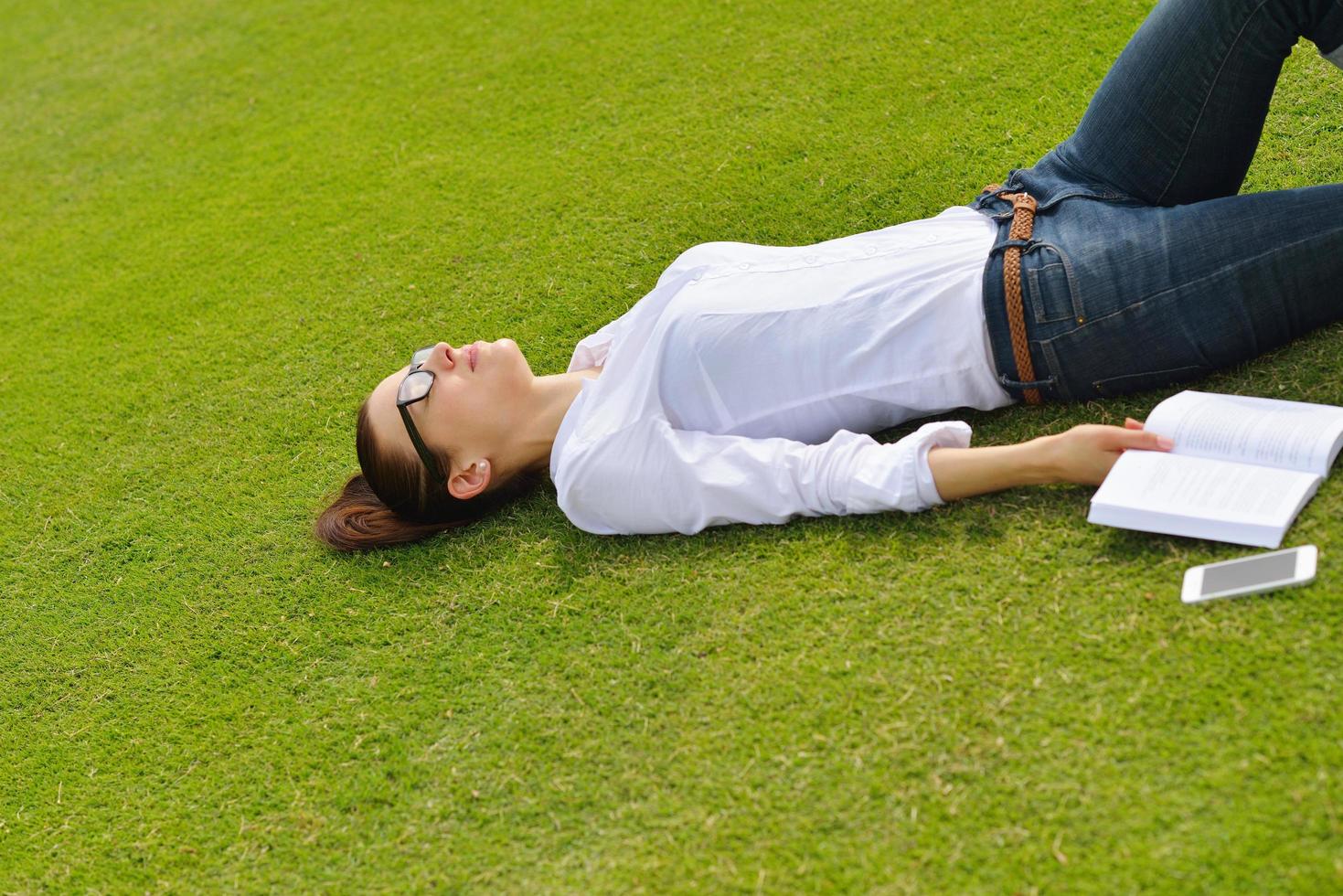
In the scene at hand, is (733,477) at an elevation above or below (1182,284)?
below

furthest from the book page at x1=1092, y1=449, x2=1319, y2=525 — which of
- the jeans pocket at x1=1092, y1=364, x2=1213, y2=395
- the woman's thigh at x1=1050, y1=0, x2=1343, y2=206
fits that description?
the woman's thigh at x1=1050, y1=0, x2=1343, y2=206

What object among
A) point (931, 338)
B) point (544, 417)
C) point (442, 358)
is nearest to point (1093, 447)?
point (931, 338)

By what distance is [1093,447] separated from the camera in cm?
264

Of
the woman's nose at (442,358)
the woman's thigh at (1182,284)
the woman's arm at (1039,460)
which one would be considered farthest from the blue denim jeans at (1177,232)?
the woman's nose at (442,358)

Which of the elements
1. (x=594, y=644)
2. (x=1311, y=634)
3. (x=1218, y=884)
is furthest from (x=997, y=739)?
(x=594, y=644)

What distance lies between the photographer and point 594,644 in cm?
287

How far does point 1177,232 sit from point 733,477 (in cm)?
117

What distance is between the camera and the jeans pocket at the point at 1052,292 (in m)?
2.80

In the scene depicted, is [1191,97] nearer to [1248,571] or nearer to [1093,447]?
[1093,447]

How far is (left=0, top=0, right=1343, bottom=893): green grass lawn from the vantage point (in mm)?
2260

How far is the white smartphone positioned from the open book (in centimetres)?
4

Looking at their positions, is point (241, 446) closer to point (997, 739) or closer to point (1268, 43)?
point (997, 739)

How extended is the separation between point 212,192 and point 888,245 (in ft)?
11.7

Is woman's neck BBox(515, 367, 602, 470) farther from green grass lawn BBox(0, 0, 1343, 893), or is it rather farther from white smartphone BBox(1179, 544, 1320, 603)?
white smartphone BBox(1179, 544, 1320, 603)
